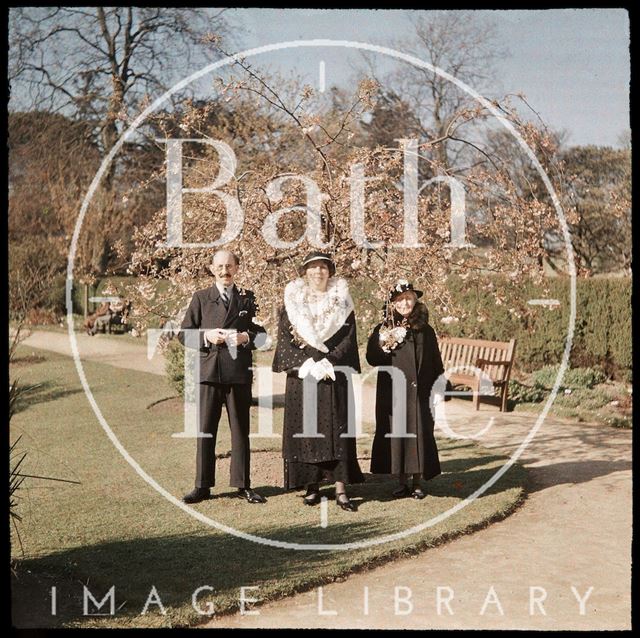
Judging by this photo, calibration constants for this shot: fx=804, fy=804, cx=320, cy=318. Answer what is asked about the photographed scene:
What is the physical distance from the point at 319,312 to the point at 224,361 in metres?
0.85

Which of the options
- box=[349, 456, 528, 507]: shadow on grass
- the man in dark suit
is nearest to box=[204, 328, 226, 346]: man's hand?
the man in dark suit

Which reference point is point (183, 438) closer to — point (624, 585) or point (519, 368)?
point (624, 585)

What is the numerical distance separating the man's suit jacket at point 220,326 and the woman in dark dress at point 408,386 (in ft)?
3.41

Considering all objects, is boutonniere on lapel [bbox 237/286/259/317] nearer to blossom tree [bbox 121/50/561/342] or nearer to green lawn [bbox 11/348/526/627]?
blossom tree [bbox 121/50/561/342]

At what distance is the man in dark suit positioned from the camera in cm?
637

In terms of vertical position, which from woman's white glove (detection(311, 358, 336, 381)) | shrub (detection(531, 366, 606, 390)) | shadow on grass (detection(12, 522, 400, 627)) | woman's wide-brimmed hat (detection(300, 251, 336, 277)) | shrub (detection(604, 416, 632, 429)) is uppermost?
woman's wide-brimmed hat (detection(300, 251, 336, 277))

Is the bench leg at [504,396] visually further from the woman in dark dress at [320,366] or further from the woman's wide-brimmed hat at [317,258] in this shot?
the woman's wide-brimmed hat at [317,258]

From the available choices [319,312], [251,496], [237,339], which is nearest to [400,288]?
[319,312]

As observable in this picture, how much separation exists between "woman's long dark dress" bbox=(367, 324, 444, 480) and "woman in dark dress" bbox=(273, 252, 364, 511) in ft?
1.13

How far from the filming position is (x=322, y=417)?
6.32 metres

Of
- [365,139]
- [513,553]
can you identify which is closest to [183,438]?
[513,553]

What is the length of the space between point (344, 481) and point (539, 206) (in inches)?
108

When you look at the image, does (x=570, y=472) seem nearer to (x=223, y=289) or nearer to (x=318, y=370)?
(x=318, y=370)

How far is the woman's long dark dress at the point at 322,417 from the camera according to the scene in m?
6.30
